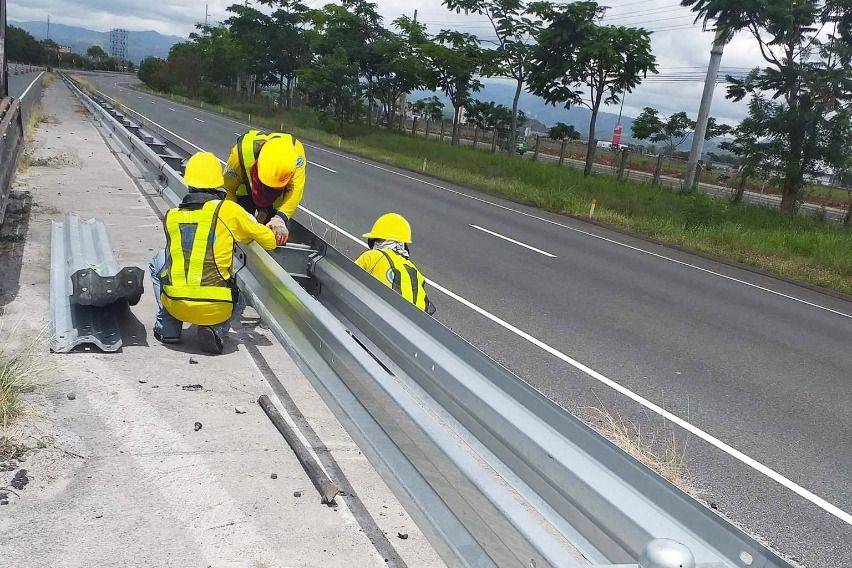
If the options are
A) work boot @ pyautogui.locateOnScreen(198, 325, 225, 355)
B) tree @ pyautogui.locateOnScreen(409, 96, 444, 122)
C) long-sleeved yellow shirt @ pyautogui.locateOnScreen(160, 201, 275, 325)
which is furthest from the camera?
tree @ pyautogui.locateOnScreen(409, 96, 444, 122)

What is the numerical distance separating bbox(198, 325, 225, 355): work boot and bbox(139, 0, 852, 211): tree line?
19.4m

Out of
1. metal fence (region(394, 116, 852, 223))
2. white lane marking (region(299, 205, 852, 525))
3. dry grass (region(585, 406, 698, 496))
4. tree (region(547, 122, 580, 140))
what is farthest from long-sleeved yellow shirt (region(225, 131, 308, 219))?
tree (region(547, 122, 580, 140))

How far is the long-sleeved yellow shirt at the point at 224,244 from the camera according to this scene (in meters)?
4.98

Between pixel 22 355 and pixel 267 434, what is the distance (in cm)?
149

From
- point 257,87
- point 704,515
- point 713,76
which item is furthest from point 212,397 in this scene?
point 257,87

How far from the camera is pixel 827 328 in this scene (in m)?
10.6

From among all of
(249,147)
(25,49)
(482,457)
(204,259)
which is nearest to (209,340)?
(204,259)

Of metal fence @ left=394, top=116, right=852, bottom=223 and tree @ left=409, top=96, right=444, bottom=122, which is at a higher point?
tree @ left=409, top=96, right=444, bottom=122

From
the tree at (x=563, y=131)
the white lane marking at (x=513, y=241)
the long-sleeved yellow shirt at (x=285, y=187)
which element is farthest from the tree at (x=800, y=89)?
the tree at (x=563, y=131)

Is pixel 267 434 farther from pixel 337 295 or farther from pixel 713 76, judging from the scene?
pixel 713 76

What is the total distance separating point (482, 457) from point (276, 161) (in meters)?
3.47

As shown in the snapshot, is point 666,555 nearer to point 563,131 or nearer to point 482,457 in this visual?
point 482,457

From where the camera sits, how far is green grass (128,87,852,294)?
16469mm

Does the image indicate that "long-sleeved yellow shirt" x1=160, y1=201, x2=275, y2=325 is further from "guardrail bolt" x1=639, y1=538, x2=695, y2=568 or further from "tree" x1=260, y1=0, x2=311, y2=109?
"tree" x1=260, y1=0, x2=311, y2=109
